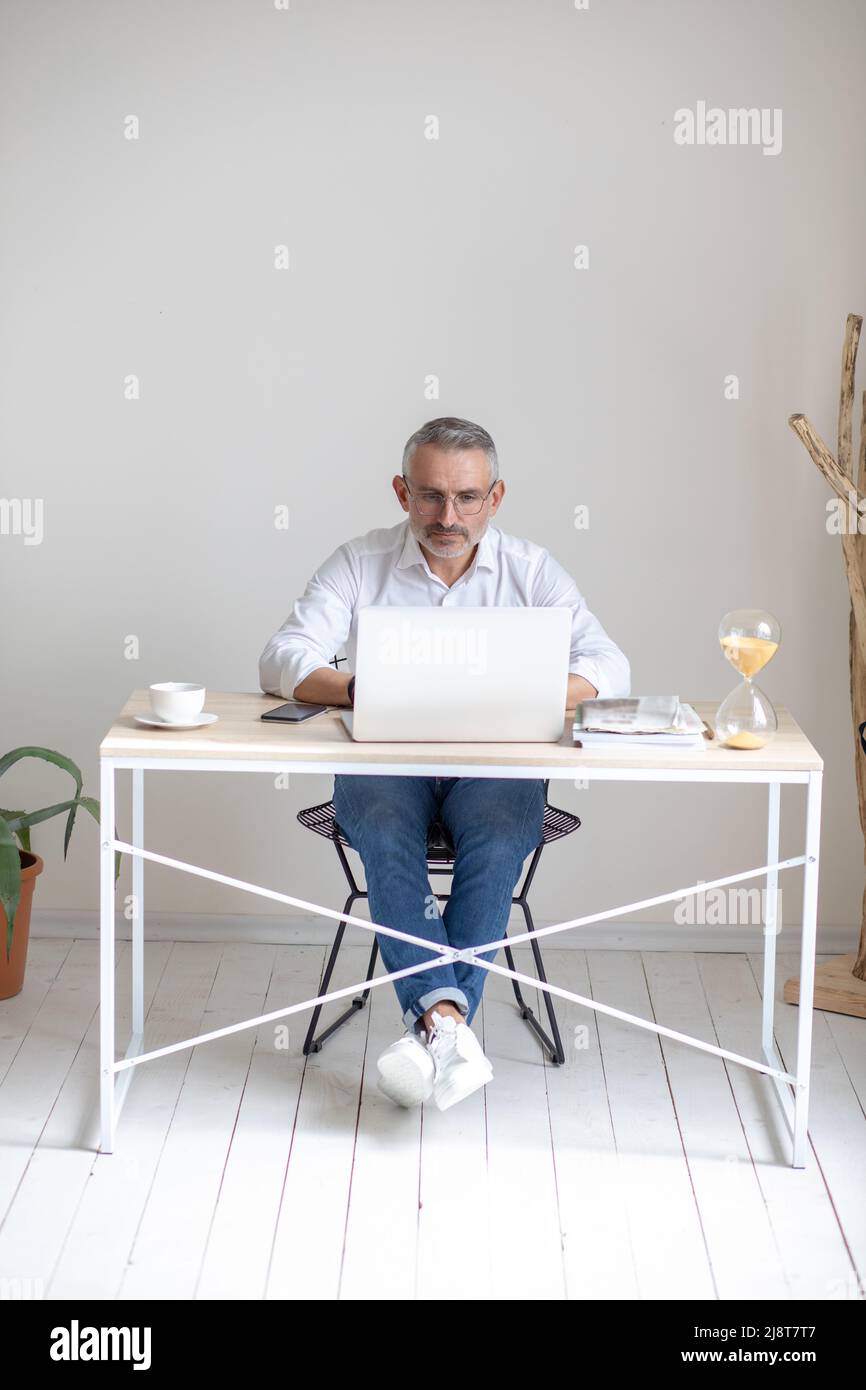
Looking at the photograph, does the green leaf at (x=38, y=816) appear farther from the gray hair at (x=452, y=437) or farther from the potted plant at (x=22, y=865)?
the gray hair at (x=452, y=437)

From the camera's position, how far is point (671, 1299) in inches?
82.8

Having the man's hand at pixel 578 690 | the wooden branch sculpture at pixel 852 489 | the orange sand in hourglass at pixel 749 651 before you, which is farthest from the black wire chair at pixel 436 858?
the wooden branch sculpture at pixel 852 489

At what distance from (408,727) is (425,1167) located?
77 centimetres

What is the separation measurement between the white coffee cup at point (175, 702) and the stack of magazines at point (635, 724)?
2.18 feet

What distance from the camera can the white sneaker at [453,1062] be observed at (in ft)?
8.18

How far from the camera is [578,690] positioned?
9.19ft

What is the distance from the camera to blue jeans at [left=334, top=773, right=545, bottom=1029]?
2641 mm

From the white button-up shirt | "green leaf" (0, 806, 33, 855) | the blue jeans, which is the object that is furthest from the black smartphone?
"green leaf" (0, 806, 33, 855)

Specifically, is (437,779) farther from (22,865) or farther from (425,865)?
(22,865)

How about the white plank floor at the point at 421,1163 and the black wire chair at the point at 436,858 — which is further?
the black wire chair at the point at 436,858

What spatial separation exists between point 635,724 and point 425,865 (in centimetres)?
52

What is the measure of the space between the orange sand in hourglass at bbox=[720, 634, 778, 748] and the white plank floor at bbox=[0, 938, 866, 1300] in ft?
2.49

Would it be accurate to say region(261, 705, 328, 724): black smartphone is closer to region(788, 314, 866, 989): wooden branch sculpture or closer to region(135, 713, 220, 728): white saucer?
region(135, 713, 220, 728): white saucer
